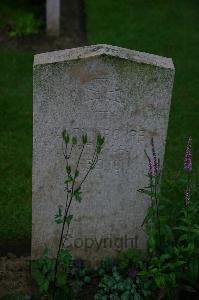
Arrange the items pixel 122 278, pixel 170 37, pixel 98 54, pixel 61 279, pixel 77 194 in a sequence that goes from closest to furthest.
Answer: pixel 98 54, pixel 77 194, pixel 61 279, pixel 122 278, pixel 170 37

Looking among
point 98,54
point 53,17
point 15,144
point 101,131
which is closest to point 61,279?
point 101,131

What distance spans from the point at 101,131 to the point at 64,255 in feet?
2.98

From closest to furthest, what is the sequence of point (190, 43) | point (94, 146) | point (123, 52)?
point (123, 52), point (94, 146), point (190, 43)

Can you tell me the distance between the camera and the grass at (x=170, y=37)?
739 centimetres

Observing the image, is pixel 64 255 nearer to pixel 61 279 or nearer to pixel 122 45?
pixel 61 279

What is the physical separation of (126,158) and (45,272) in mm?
1026

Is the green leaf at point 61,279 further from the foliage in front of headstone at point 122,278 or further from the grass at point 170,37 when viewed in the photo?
the grass at point 170,37

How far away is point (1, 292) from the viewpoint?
504cm

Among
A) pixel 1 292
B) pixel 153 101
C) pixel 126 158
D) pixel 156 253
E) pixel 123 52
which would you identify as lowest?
pixel 1 292

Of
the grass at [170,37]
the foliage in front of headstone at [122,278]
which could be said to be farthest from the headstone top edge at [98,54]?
the grass at [170,37]

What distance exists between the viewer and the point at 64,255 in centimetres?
473

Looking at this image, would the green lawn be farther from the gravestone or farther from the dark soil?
the gravestone

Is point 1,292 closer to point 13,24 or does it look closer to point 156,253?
point 156,253

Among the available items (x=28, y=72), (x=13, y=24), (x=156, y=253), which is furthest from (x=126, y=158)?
(x=13, y=24)
